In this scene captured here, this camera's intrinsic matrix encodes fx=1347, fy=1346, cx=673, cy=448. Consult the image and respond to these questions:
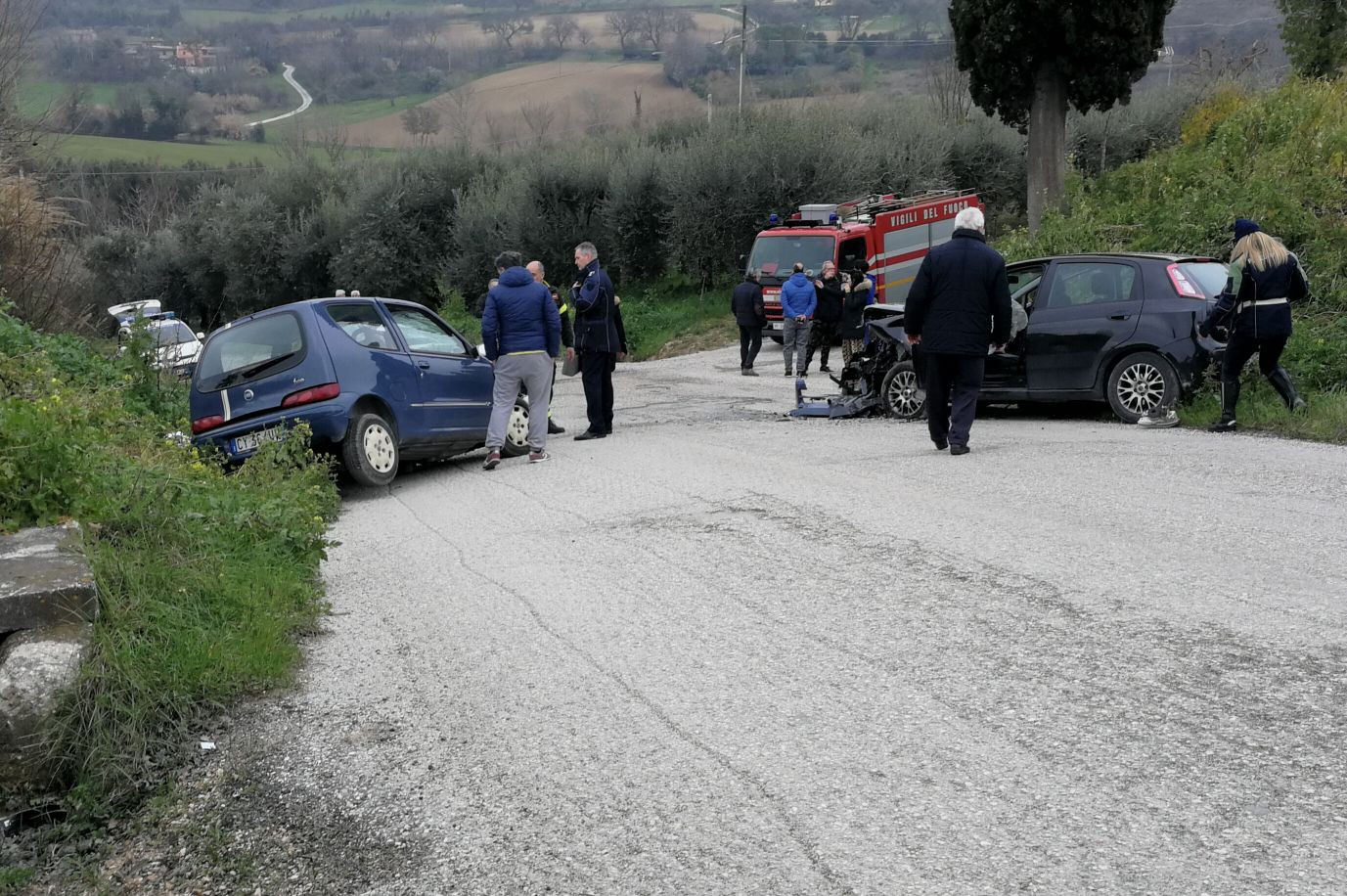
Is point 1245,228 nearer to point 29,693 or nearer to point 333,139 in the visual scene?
point 29,693

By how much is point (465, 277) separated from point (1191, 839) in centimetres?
3956

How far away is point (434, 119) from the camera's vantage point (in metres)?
97.3

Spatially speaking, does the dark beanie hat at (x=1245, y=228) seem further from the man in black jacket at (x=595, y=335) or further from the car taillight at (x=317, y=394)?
the car taillight at (x=317, y=394)

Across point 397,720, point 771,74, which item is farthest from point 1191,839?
point 771,74

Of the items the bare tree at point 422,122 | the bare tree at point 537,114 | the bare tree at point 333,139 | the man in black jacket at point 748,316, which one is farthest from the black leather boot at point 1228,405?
the bare tree at point 422,122

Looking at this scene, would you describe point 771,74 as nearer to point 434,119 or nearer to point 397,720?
point 434,119

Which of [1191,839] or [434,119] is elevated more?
[434,119]

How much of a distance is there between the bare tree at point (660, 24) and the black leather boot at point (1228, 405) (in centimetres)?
11529

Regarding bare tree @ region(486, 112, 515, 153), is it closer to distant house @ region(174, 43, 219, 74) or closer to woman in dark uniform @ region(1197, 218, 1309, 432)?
distant house @ region(174, 43, 219, 74)

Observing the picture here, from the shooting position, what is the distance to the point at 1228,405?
11.6m

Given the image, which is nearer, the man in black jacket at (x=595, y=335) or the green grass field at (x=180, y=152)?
the man in black jacket at (x=595, y=335)

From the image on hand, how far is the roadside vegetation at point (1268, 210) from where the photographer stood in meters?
12.7

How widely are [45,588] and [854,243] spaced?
23.2 metres

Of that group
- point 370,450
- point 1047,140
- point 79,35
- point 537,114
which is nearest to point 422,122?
point 537,114
